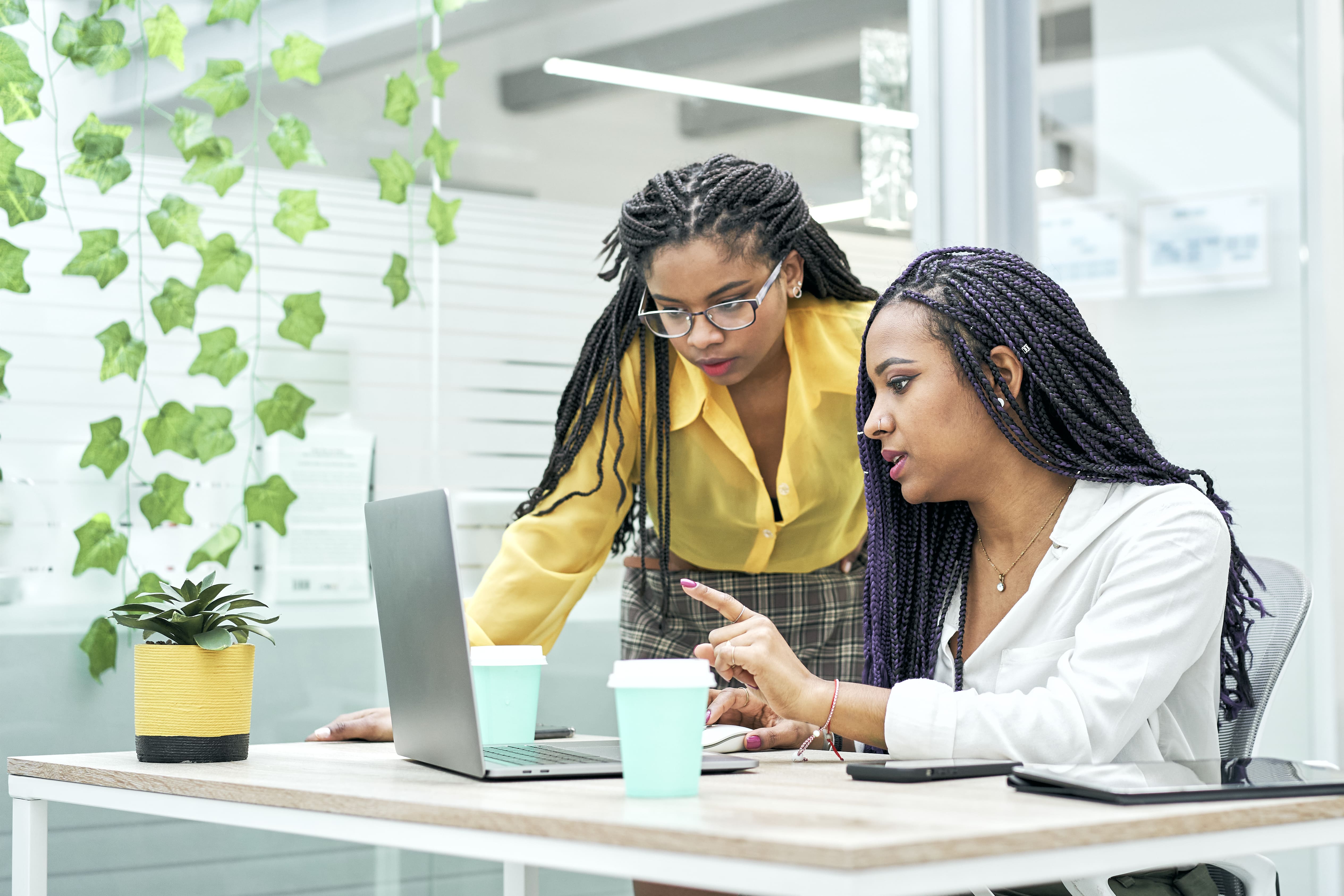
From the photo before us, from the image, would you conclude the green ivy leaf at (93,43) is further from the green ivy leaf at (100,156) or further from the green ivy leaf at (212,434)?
the green ivy leaf at (212,434)

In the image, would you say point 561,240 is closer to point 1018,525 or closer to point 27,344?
point 27,344

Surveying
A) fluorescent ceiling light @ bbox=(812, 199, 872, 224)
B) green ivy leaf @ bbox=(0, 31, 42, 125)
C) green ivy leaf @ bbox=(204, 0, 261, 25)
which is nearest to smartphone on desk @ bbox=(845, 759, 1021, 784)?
green ivy leaf @ bbox=(0, 31, 42, 125)

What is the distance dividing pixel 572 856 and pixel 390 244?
1.99 meters

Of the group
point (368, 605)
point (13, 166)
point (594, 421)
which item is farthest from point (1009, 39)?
point (13, 166)

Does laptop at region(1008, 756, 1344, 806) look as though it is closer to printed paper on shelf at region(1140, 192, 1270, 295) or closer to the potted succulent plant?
the potted succulent plant

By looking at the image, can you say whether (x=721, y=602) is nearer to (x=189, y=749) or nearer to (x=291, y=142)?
(x=189, y=749)

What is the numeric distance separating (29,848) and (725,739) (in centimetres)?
77

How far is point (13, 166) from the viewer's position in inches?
92.0

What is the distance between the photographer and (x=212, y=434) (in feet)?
8.22

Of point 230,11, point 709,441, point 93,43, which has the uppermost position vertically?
point 230,11

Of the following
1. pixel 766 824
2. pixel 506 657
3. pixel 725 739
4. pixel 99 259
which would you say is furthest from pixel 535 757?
pixel 99 259

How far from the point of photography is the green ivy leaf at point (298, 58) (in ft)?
8.66

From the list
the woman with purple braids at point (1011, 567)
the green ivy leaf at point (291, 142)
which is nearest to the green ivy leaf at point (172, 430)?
the green ivy leaf at point (291, 142)

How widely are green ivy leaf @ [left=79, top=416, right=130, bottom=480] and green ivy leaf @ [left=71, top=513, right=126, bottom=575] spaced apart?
86 mm
